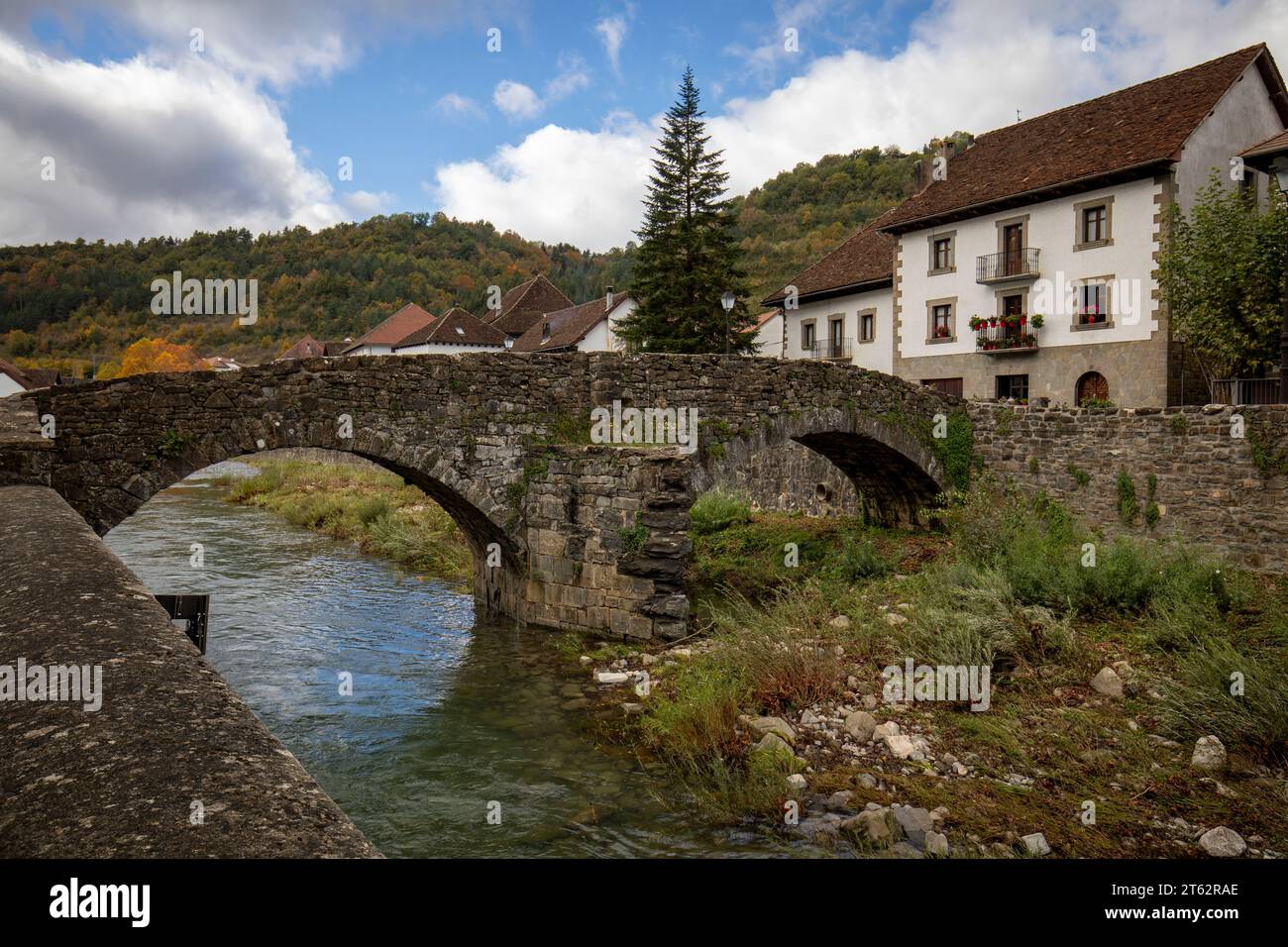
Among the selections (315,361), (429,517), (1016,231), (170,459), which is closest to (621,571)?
(315,361)

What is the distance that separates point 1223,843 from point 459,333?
48.3 m

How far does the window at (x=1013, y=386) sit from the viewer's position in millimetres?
24016

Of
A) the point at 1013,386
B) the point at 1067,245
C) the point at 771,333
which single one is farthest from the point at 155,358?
the point at 1067,245

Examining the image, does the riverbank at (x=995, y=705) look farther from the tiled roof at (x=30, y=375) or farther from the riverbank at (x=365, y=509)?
the tiled roof at (x=30, y=375)

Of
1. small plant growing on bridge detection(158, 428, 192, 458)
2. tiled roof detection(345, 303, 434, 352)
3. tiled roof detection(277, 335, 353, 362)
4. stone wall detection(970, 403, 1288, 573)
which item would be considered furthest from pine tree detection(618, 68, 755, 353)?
tiled roof detection(277, 335, 353, 362)

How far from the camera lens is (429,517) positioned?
21.1m

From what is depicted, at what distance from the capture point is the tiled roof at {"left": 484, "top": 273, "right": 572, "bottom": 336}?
53562mm

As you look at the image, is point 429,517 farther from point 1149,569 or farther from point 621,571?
point 1149,569

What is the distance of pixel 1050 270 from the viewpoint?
2297 centimetres

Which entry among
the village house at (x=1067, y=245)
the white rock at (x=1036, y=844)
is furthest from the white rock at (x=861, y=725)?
the village house at (x=1067, y=245)

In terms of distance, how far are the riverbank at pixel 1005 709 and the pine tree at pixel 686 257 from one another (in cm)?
1728

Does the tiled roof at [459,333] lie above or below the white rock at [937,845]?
above

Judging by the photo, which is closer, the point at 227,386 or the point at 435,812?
the point at 435,812

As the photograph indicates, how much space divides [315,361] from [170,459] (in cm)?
205
